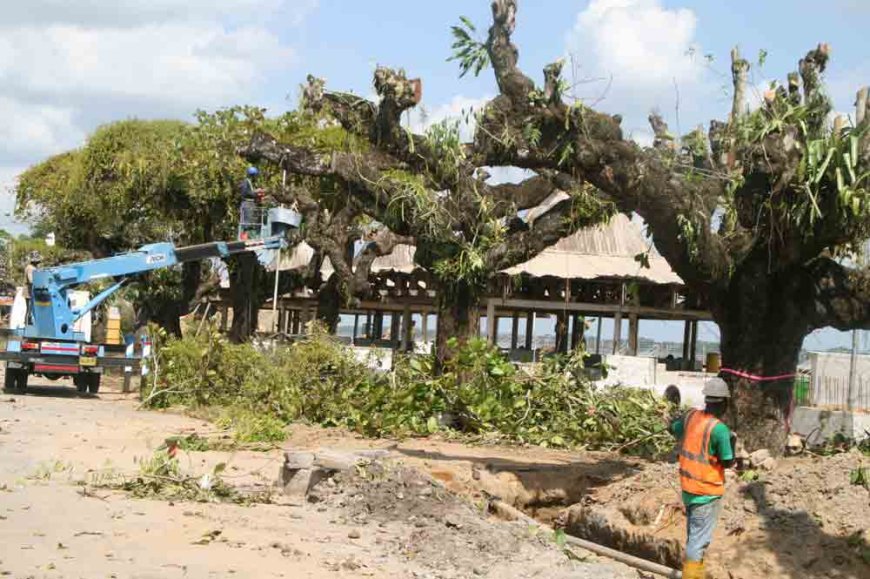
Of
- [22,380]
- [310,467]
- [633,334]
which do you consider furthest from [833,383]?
[22,380]

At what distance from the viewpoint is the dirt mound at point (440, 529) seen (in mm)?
8414

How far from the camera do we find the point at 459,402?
52.2 ft

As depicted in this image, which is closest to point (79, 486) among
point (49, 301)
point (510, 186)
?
point (510, 186)

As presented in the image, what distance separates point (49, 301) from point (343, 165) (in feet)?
29.8

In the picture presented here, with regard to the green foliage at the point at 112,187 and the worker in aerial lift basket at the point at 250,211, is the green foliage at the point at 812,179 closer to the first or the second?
the worker in aerial lift basket at the point at 250,211

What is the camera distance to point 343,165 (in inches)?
611

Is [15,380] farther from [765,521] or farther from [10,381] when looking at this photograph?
[765,521]

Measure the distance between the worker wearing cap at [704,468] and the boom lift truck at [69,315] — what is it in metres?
15.7

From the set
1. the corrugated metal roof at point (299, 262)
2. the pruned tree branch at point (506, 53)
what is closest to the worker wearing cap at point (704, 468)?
the pruned tree branch at point (506, 53)

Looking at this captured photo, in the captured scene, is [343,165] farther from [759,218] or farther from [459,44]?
[759,218]

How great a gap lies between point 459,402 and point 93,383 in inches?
427

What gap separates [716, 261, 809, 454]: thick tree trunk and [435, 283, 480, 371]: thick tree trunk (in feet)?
17.1

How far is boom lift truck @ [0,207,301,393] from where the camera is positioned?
21.7 m

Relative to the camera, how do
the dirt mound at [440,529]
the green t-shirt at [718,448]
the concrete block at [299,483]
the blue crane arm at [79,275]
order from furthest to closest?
the blue crane arm at [79,275], the concrete block at [299,483], the dirt mound at [440,529], the green t-shirt at [718,448]
